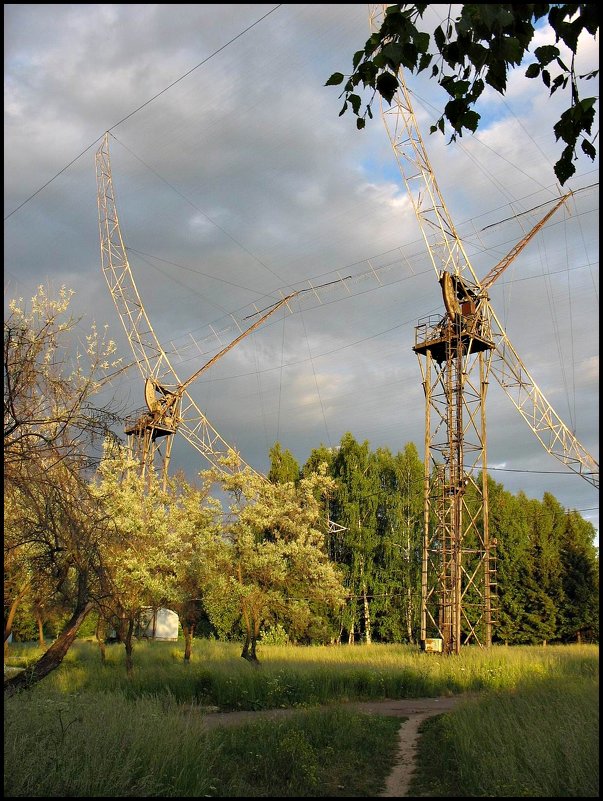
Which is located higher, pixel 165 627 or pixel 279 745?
pixel 279 745

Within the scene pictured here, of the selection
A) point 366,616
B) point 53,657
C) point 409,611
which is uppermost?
point 53,657

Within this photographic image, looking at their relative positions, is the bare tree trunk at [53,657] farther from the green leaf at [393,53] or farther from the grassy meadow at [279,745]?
the green leaf at [393,53]

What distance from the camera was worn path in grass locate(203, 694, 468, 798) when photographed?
9.23 meters

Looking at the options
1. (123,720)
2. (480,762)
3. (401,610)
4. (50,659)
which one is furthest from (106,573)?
(401,610)

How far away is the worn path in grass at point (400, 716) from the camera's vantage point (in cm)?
923

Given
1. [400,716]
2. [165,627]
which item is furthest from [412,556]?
[400,716]

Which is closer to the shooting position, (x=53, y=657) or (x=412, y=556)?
(x=53, y=657)

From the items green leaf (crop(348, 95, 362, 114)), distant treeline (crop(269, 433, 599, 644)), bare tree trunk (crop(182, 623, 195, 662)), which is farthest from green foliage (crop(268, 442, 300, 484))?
green leaf (crop(348, 95, 362, 114))

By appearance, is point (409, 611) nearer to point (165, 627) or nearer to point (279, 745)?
point (165, 627)

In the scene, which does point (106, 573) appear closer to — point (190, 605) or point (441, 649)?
point (190, 605)

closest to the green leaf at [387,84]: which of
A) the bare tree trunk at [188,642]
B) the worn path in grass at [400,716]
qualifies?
the worn path in grass at [400,716]

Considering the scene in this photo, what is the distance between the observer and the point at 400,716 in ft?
47.6

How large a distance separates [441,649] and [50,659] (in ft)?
52.9

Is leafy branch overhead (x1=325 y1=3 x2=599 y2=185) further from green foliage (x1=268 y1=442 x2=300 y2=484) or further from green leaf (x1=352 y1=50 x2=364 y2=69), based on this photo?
green foliage (x1=268 y1=442 x2=300 y2=484)
